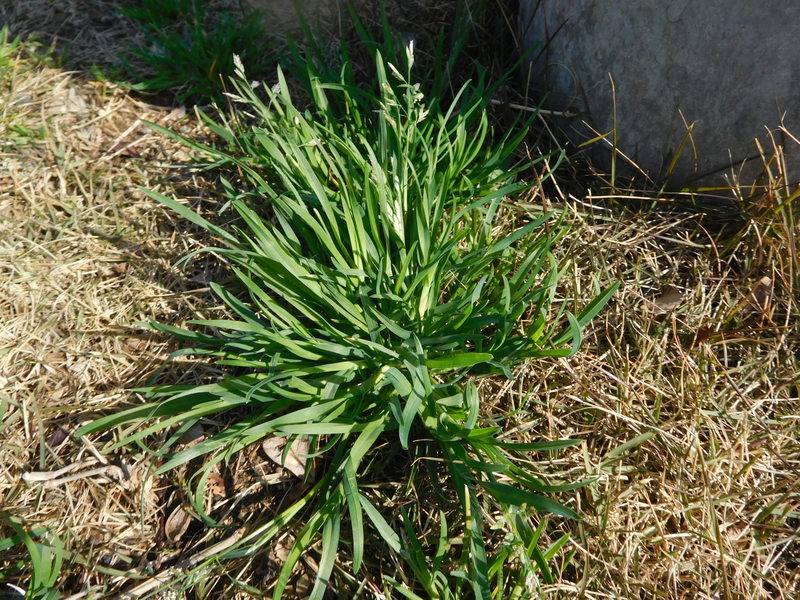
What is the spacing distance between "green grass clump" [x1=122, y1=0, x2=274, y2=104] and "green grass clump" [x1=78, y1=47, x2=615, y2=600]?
0.54m

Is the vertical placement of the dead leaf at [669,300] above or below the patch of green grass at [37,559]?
above

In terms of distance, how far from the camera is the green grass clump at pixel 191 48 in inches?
91.9

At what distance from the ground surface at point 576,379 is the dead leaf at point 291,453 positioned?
0.04 m

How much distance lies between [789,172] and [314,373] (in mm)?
1447

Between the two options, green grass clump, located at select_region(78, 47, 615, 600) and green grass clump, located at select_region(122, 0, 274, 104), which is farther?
green grass clump, located at select_region(122, 0, 274, 104)

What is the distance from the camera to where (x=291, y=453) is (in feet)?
5.42

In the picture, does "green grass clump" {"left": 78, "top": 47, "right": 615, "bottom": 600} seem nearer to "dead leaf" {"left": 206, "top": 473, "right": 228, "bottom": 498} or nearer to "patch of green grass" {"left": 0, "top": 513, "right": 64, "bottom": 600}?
"dead leaf" {"left": 206, "top": 473, "right": 228, "bottom": 498}

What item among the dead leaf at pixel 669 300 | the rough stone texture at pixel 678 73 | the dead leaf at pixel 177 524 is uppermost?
the rough stone texture at pixel 678 73

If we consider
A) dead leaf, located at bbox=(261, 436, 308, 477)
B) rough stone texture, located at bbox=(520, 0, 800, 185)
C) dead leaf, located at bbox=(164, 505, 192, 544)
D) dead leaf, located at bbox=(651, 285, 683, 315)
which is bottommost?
dead leaf, located at bbox=(164, 505, 192, 544)

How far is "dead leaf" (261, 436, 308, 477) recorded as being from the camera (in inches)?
64.2

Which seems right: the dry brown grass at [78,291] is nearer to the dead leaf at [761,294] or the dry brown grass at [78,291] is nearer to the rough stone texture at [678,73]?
the rough stone texture at [678,73]

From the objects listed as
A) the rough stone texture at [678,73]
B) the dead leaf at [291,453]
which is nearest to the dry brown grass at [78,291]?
the dead leaf at [291,453]

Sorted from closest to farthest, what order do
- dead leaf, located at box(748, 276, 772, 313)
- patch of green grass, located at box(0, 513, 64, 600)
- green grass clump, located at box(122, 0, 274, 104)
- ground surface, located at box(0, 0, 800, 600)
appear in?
patch of green grass, located at box(0, 513, 64, 600) < ground surface, located at box(0, 0, 800, 600) < dead leaf, located at box(748, 276, 772, 313) < green grass clump, located at box(122, 0, 274, 104)

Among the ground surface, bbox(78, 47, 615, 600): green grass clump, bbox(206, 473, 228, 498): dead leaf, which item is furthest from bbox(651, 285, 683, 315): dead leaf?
bbox(206, 473, 228, 498): dead leaf
